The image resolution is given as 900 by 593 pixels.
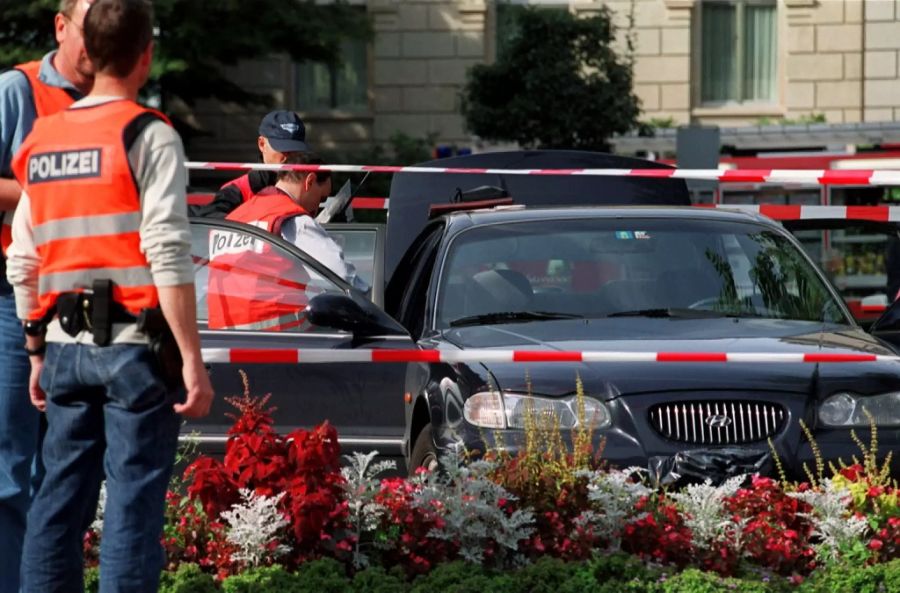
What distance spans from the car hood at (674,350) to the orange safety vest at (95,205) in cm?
219

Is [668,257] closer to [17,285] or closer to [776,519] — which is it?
[776,519]

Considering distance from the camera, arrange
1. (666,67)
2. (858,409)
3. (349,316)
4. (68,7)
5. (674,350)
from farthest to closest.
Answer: (666,67)
(349,316)
(674,350)
(858,409)
(68,7)

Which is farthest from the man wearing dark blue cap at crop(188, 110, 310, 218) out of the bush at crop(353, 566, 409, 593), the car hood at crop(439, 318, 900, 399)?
the bush at crop(353, 566, 409, 593)

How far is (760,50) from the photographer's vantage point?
3219cm

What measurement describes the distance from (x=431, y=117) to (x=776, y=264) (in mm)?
24893

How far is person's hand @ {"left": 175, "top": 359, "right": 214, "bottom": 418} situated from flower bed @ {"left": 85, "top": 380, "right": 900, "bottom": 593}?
3.24ft

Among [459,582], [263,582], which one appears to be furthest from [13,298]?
[459,582]

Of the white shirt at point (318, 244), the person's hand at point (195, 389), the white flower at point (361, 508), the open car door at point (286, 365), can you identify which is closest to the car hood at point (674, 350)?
the white shirt at point (318, 244)

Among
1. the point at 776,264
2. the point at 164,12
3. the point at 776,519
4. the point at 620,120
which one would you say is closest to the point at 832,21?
the point at 620,120

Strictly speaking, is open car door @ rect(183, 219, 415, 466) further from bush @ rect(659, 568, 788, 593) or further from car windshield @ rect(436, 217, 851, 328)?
bush @ rect(659, 568, 788, 593)

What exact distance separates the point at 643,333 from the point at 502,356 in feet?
2.53

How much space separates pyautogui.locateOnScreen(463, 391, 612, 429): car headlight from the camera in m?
6.20

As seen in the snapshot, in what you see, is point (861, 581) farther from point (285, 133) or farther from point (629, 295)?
point (285, 133)

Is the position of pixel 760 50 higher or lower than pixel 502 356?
higher
